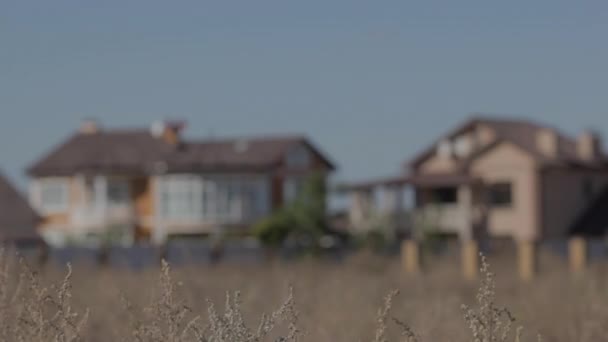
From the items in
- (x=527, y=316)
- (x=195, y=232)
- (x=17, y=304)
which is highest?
(x=17, y=304)

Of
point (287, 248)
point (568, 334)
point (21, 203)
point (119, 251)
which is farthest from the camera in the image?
point (21, 203)

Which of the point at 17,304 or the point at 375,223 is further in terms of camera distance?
the point at 375,223

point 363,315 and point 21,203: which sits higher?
point 363,315

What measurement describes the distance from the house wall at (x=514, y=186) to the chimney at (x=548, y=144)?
165cm

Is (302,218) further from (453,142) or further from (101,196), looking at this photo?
(101,196)

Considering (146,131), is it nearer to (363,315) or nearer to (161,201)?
(161,201)

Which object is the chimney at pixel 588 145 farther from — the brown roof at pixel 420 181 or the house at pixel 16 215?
the house at pixel 16 215

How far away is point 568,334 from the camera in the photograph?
1502 centimetres

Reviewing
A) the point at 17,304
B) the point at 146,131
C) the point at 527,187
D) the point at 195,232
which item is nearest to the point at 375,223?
the point at 527,187

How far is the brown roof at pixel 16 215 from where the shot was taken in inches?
2318

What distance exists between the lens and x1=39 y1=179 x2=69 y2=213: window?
7231cm

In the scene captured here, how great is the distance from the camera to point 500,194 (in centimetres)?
6425

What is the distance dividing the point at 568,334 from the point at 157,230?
5615cm

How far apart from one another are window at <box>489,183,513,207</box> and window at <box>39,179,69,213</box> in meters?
Answer: 20.8
